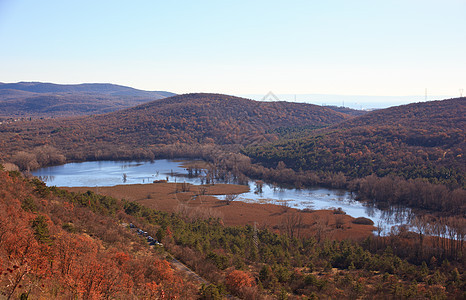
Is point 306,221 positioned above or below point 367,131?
below

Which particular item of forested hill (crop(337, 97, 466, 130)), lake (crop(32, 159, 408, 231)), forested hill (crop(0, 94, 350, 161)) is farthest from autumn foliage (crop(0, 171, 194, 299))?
forested hill (crop(0, 94, 350, 161))

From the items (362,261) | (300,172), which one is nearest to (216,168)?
(300,172)

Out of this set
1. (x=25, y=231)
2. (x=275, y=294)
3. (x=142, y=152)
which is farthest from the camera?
(x=142, y=152)

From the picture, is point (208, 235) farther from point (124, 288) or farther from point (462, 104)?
point (462, 104)

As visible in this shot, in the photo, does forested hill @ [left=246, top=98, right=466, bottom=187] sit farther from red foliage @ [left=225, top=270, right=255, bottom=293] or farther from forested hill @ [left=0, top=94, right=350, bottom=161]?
red foliage @ [left=225, top=270, right=255, bottom=293]

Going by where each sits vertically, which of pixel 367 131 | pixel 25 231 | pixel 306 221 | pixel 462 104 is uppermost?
pixel 462 104

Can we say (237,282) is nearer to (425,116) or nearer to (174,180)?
(174,180)

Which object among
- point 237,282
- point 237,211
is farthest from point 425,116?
point 237,282

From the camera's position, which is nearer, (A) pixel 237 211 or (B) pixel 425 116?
(A) pixel 237 211
